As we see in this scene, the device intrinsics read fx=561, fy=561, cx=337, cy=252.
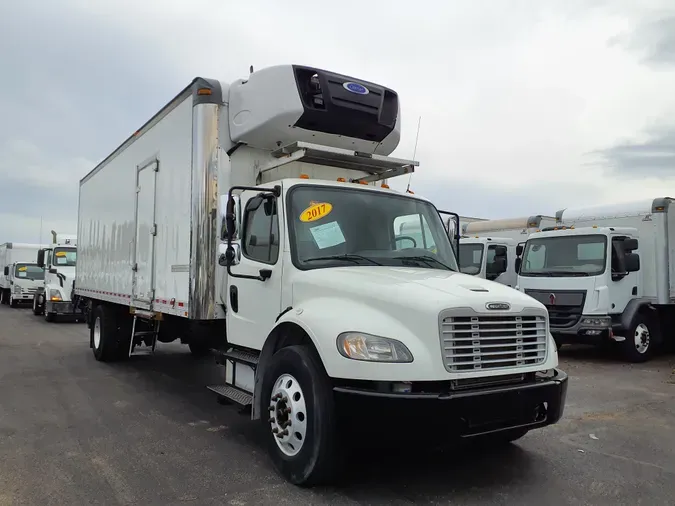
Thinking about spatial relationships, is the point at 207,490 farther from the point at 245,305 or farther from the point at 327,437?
the point at 245,305

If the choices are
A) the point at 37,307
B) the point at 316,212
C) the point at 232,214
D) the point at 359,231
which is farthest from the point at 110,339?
the point at 37,307

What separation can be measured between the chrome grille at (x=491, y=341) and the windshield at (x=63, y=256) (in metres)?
18.0

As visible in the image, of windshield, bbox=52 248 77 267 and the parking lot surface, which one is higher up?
windshield, bbox=52 248 77 267

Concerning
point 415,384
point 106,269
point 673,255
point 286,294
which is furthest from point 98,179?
point 673,255

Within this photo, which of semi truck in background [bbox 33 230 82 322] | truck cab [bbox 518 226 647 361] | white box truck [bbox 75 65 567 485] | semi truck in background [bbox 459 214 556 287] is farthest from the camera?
semi truck in background [bbox 33 230 82 322]

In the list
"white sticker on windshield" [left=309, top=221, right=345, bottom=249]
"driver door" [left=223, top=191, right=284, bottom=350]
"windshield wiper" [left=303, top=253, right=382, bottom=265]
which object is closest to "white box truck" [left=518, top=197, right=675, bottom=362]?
"windshield wiper" [left=303, top=253, right=382, bottom=265]

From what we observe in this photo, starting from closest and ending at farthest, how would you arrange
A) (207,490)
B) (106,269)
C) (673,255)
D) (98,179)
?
(207,490) < (106,269) < (98,179) < (673,255)

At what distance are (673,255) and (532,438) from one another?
7.81m

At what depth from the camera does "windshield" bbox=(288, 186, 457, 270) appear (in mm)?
4852

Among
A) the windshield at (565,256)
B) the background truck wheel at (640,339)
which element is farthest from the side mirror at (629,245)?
the background truck wheel at (640,339)

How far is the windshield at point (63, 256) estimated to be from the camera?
62.1ft

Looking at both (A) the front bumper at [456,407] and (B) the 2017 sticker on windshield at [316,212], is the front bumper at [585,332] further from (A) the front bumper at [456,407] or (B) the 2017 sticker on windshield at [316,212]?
(B) the 2017 sticker on windshield at [316,212]

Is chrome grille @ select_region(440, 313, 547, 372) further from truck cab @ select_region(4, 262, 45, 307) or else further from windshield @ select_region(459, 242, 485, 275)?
truck cab @ select_region(4, 262, 45, 307)

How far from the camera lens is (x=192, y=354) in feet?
35.9
